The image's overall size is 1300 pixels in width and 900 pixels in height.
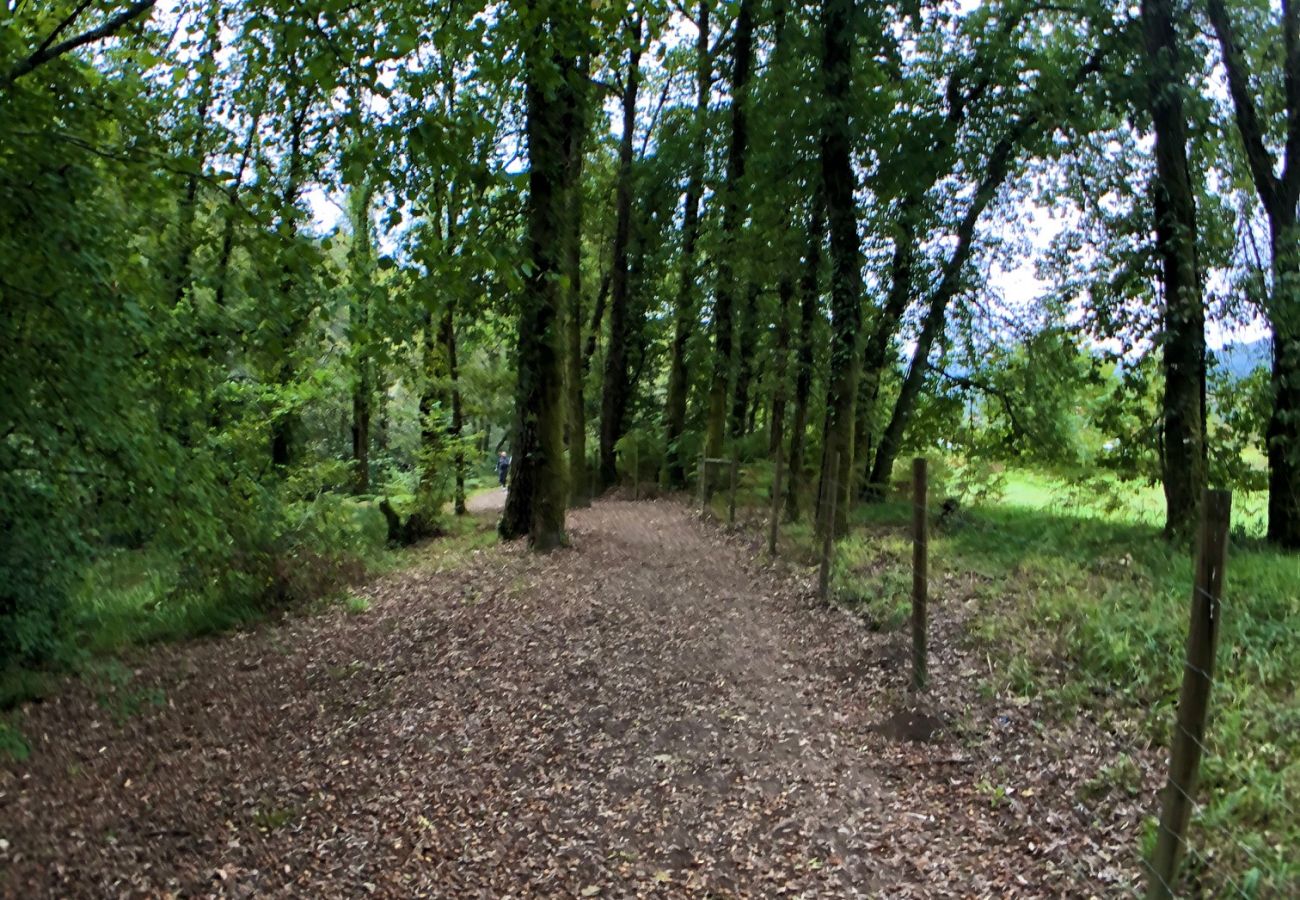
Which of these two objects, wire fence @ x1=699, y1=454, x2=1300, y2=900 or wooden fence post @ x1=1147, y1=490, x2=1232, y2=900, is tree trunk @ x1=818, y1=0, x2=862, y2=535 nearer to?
wire fence @ x1=699, y1=454, x2=1300, y2=900

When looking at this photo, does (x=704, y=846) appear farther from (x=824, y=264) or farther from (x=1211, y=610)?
(x=824, y=264)

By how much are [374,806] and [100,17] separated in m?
5.74

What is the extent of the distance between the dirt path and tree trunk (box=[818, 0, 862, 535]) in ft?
11.8

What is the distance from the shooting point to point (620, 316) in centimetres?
2109

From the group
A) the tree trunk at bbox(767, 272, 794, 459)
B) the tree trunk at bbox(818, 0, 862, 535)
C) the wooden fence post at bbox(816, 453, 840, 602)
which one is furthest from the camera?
the tree trunk at bbox(767, 272, 794, 459)

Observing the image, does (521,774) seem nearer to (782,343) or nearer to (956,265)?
(782,343)

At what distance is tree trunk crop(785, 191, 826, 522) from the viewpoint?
13188 millimetres

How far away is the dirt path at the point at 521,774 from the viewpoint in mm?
4129

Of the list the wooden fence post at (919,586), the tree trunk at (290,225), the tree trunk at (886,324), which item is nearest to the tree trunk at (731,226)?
the tree trunk at (886,324)

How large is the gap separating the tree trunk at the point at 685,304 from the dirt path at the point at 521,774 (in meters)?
13.3

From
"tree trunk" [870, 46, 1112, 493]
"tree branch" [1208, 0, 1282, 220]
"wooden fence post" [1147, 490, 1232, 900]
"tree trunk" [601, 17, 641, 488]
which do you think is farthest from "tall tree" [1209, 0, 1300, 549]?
"tree trunk" [601, 17, 641, 488]

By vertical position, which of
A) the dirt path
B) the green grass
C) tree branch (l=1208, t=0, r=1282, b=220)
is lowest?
the dirt path

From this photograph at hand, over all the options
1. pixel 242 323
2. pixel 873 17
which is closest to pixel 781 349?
pixel 873 17

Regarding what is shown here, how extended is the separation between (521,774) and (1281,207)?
1005 centimetres
